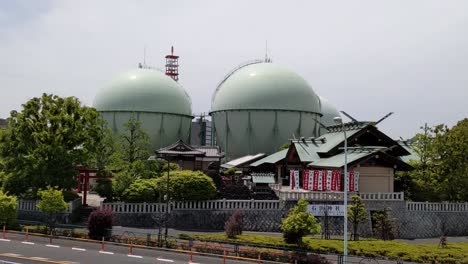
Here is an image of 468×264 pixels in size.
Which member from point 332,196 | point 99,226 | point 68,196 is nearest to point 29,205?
point 68,196

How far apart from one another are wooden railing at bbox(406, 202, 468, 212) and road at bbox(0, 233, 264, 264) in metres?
23.2

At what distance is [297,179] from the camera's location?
51094 millimetres

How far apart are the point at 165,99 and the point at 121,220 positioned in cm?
3685

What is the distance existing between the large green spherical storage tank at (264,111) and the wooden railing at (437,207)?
28.6 metres

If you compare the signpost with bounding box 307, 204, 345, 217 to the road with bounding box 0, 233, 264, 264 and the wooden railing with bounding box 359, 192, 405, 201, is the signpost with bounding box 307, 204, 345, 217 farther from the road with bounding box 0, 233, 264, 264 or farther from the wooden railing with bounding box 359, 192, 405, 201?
the road with bounding box 0, 233, 264, 264

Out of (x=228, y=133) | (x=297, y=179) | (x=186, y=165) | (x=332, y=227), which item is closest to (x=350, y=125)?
(x=297, y=179)

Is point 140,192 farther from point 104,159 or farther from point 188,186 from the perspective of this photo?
point 104,159

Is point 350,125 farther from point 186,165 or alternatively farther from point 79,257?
point 79,257

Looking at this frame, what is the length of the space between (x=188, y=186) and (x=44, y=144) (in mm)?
12672

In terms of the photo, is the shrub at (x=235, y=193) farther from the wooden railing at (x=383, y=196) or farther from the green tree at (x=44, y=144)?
the green tree at (x=44, y=144)

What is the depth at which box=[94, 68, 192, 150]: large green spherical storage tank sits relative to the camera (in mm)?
76438

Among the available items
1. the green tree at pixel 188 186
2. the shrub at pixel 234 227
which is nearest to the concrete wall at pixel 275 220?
the green tree at pixel 188 186

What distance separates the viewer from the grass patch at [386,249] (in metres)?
33.1

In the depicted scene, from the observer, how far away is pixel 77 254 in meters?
30.3
